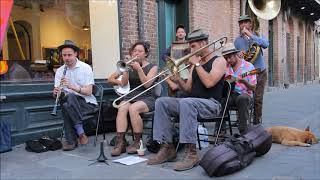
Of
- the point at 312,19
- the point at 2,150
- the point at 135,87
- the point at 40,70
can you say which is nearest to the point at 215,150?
the point at 135,87

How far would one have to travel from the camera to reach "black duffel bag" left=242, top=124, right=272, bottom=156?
473cm

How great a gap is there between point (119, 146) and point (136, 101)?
0.64 meters

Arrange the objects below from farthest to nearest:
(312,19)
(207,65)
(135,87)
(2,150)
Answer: (312,19), (135,87), (2,150), (207,65)

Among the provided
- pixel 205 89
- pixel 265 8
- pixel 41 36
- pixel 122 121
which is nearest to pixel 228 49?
pixel 205 89

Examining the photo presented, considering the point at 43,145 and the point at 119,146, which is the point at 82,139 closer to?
the point at 43,145

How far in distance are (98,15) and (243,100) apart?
322 cm

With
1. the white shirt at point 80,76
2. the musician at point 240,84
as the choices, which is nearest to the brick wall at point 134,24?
the white shirt at point 80,76

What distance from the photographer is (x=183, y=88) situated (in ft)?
16.8

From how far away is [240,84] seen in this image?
19.6 ft

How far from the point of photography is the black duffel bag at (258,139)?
15.5ft

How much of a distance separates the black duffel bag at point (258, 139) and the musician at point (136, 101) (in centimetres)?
135

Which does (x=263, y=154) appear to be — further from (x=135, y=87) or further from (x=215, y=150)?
(x=135, y=87)

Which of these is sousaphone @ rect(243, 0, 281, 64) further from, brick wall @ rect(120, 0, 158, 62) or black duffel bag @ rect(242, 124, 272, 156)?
black duffel bag @ rect(242, 124, 272, 156)

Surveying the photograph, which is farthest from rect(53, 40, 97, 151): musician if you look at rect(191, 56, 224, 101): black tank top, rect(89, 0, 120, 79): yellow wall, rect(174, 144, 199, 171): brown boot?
rect(174, 144, 199, 171): brown boot
